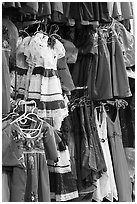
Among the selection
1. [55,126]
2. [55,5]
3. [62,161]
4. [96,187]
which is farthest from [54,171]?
[55,5]

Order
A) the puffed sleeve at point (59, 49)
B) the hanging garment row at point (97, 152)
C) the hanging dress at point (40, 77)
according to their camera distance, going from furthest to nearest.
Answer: the hanging garment row at point (97, 152)
the puffed sleeve at point (59, 49)
the hanging dress at point (40, 77)

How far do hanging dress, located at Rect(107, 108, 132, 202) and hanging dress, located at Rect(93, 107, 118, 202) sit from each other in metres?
0.08

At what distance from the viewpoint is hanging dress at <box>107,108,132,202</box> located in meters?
2.86

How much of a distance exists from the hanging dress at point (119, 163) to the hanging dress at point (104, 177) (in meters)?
0.08

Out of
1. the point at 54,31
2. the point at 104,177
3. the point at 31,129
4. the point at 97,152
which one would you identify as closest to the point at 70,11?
the point at 54,31

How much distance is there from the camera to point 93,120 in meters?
2.75

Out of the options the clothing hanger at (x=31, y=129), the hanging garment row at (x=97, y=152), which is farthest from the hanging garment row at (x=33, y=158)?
the hanging garment row at (x=97, y=152)

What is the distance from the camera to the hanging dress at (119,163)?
286cm

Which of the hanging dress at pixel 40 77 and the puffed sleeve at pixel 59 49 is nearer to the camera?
the hanging dress at pixel 40 77

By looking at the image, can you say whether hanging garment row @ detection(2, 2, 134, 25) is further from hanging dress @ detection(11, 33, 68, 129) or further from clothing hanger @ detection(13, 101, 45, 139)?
clothing hanger @ detection(13, 101, 45, 139)

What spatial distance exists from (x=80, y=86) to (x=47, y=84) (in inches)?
20.5

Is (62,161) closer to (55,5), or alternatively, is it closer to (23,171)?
(23,171)

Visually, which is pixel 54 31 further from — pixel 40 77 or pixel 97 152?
pixel 97 152

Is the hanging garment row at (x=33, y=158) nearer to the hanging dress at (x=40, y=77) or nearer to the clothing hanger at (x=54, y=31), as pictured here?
the hanging dress at (x=40, y=77)
